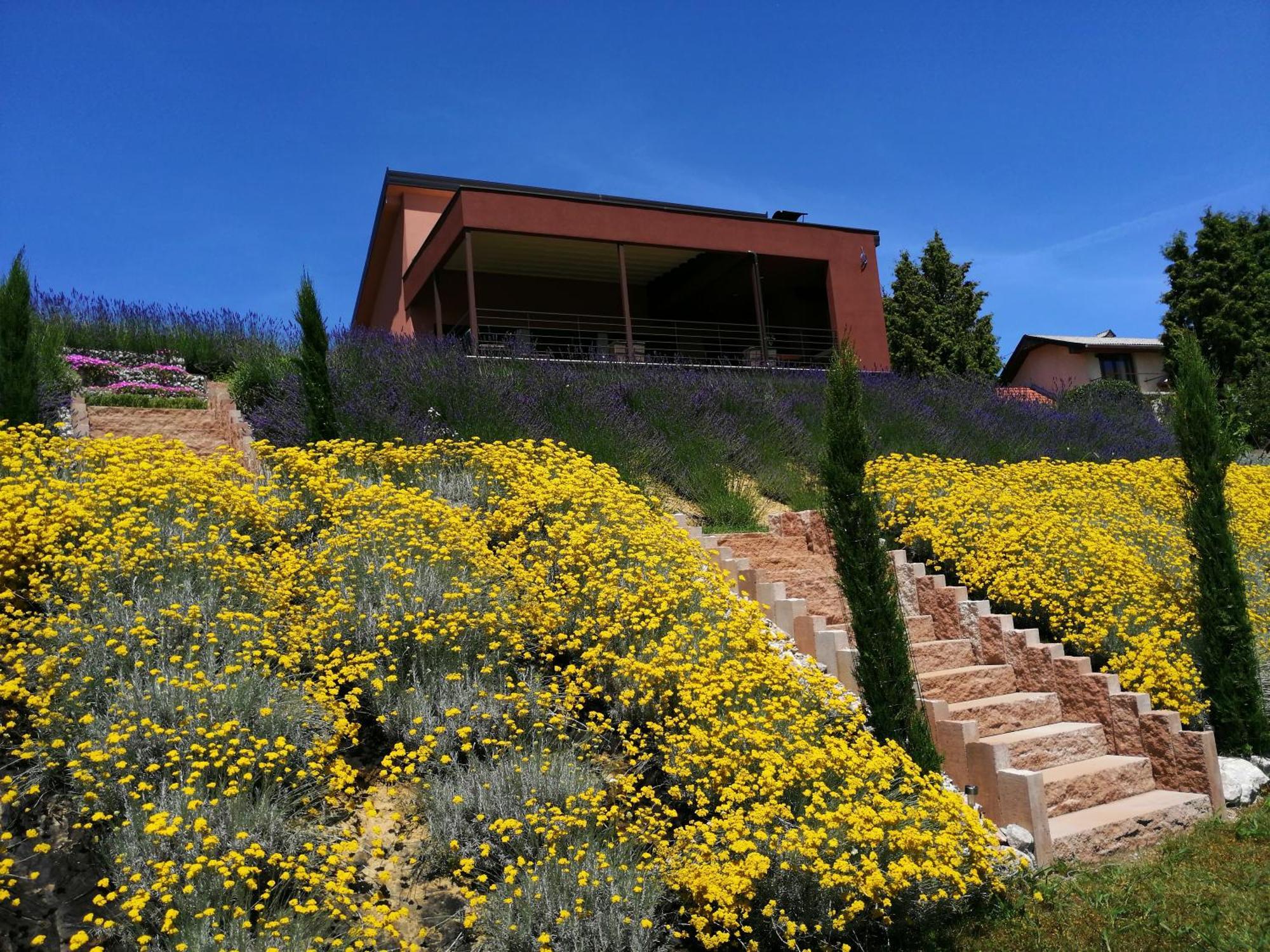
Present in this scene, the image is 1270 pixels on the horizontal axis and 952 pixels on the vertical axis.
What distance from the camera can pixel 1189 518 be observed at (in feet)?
24.6

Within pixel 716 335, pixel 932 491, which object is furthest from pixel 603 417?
pixel 716 335

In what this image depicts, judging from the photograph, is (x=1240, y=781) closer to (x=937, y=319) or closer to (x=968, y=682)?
(x=968, y=682)

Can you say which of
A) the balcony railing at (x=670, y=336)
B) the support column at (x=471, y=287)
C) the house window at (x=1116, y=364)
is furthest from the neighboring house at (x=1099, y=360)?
the support column at (x=471, y=287)

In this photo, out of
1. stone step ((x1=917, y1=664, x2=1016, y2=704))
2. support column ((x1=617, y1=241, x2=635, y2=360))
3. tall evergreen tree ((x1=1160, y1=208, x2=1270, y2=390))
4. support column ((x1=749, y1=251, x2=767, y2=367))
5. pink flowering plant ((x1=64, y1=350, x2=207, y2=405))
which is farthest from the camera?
tall evergreen tree ((x1=1160, y1=208, x2=1270, y2=390))

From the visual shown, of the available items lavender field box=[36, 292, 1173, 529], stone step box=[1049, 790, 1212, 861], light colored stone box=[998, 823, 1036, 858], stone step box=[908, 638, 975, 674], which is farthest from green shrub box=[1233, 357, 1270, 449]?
light colored stone box=[998, 823, 1036, 858]

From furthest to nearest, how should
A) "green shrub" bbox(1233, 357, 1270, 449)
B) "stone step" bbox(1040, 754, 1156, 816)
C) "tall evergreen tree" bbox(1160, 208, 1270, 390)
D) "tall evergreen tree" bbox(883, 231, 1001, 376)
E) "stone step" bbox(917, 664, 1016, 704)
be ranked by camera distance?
"tall evergreen tree" bbox(883, 231, 1001, 376) → "tall evergreen tree" bbox(1160, 208, 1270, 390) → "green shrub" bbox(1233, 357, 1270, 449) → "stone step" bbox(917, 664, 1016, 704) → "stone step" bbox(1040, 754, 1156, 816)

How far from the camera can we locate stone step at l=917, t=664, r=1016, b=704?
6.89 m

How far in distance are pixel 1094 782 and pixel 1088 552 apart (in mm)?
2604

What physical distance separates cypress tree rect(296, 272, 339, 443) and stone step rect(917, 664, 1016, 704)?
5.85 metres

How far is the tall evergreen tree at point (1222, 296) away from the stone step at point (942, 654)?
75.1 feet

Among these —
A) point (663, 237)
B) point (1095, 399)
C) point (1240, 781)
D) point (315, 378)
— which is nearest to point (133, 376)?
point (315, 378)

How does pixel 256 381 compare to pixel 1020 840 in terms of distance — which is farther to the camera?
pixel 256 381

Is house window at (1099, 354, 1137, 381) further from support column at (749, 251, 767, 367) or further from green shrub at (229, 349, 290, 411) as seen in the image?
green shrub at (229, 349, 290, 411)

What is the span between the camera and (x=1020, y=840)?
17.7ft
